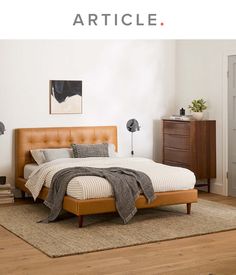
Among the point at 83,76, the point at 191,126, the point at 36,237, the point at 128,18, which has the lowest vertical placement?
the point at 36,237

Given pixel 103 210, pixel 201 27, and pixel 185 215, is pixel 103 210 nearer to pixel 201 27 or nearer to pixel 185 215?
pixel 185 215

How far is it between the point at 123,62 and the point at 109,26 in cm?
81

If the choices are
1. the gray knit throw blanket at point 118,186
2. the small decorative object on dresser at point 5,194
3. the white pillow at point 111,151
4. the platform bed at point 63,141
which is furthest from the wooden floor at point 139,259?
the white pillow at point 111,151

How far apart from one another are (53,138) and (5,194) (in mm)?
1003

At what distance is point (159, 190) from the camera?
634 cm

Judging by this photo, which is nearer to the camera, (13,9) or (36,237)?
(36,237)

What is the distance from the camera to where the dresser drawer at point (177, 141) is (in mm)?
7949

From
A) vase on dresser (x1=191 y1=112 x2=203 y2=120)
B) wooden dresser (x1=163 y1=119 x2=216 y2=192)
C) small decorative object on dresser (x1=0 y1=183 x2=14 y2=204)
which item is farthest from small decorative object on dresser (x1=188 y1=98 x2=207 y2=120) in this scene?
small decorative object on dresser (x1=0 y1=183 x2=14 y2=204)

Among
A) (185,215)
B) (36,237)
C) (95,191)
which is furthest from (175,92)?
(36,237)

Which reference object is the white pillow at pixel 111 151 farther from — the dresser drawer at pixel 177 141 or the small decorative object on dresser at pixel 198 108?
the small decorative object on dresser at pixel 198 108

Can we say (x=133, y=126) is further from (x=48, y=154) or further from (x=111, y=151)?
(x=48, y=154)

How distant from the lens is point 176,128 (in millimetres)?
8156

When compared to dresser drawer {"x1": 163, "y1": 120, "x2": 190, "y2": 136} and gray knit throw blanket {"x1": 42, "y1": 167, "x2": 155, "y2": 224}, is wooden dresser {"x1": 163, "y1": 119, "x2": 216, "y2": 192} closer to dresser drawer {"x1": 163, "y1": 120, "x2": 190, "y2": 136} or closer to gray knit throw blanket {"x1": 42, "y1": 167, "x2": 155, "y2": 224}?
dresser drawer {"x1": 163, "y1": 120, "x2": 190, "y2": 136}

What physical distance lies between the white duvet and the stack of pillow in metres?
0.23
